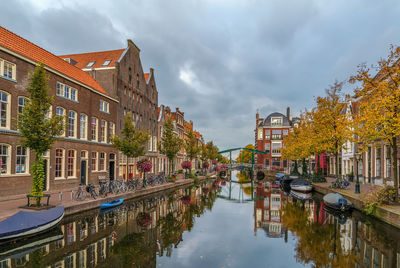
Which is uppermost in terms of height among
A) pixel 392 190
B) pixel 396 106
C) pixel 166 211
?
pixel 396 106

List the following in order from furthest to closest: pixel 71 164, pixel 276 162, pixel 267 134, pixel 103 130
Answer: pixel 267 134 < pixel 276 162 < pixel 103 130 < pixel 71 164

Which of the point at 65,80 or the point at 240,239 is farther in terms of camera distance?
the point at 65,80

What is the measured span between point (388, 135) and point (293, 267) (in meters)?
11.2

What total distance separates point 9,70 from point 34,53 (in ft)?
12.7

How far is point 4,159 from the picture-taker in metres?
18.0

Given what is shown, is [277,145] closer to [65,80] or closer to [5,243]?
[65,80]

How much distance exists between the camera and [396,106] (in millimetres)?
16391

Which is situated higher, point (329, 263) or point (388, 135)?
point (388, 135)

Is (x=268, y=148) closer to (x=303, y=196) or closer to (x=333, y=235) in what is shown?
(x=303, y=196)

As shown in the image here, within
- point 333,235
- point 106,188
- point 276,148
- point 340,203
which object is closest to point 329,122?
point 340,203

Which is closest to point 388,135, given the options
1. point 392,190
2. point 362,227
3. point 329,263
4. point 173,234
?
point 392,190

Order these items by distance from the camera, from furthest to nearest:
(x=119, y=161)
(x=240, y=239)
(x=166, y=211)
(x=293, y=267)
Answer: (x=119, y=161)
(x=166, y=211)
(x=240, y=239)
(x=293, y=267)

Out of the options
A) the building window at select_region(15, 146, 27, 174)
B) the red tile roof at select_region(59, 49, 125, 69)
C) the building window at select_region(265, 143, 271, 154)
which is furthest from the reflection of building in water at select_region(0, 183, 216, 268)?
the building window at select_region(265, 143, 271, 154)

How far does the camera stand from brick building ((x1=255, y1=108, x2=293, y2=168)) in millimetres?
80500
